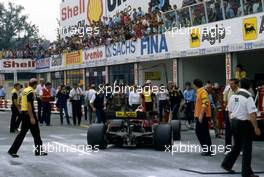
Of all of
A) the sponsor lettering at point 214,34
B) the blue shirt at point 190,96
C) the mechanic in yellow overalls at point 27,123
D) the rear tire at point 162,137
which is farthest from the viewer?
the blue shirt at point 190,96

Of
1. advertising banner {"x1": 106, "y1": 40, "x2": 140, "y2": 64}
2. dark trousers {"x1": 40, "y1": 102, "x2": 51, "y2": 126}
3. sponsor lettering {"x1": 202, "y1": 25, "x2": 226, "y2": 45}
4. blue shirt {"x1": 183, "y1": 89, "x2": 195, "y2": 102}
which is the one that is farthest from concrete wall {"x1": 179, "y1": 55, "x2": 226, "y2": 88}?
dark trousers {"x1": 40, "y1": 102, "x2": 51, "y2": 126}

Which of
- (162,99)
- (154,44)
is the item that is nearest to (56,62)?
(154,44)

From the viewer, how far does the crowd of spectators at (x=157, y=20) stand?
20.4 m

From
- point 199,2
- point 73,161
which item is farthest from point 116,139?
point 199,2

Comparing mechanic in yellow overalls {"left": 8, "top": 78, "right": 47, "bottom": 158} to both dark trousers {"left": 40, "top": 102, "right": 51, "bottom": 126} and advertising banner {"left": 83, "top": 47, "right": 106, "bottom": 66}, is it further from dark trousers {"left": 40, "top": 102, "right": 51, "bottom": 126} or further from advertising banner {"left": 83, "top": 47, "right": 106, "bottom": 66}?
advertising banner {"left": 83, "top": 47, "right": 106, "bottom": 66}

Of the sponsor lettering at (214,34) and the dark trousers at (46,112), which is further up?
the sponsor lettering at (214,34)

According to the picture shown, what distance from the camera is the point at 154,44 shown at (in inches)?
989

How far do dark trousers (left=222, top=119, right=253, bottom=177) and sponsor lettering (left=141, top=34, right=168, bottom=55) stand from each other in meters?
14.7

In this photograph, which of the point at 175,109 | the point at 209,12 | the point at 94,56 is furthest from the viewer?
the point at 94,56

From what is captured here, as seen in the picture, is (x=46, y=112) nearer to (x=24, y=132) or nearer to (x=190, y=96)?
(x=190, y=96)

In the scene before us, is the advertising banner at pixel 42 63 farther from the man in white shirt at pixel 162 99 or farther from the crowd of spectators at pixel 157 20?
the man in white shirt at pixel 162 99

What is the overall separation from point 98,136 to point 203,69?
13262 mm

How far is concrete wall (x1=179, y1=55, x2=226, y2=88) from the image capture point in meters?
24.8

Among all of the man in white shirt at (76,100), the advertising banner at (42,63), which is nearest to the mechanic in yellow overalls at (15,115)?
the man in white shirt at (76,100)
